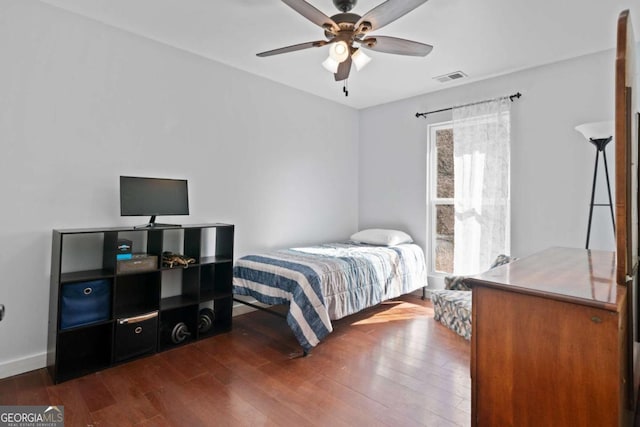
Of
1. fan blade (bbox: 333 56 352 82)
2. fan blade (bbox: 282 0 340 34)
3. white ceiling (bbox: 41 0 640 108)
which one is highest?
white ceiling (bbox: 41 0 640 108)

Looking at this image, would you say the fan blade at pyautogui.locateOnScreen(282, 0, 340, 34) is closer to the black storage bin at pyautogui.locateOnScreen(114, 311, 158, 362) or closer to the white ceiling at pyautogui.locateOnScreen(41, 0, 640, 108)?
the white ceiling at pyautogui.locateOnScreen(41, 0, 640, 108)

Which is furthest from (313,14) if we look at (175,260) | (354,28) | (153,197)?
(175,260)

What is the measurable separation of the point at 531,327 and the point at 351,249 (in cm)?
288

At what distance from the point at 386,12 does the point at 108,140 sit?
7.61 ft

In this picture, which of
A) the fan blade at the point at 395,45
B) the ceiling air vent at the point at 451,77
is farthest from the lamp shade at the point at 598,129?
the fan blade at the point at 395,45

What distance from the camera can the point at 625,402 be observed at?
1.00 metres

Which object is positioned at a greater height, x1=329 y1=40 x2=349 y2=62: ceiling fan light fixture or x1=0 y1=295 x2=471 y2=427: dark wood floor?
x1=329 y1=40 x2=349 y2=62: ceiling fan light fixture

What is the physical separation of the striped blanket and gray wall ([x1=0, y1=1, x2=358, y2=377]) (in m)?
0.60

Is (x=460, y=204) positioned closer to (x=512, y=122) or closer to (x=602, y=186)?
(x=512, y=122)

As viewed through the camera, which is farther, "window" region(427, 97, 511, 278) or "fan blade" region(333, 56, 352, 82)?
"window" region(427, 97, 511, 278)

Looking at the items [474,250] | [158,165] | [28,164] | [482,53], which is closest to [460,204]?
[474,250]

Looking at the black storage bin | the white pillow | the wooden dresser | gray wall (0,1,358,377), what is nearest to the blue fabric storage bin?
the black storage bin

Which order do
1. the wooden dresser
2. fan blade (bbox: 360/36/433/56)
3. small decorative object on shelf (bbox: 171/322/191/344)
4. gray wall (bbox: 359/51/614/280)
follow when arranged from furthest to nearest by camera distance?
1. gray wall (bbox: 359/51/614/280)
2. small decorative object on shelf (bbox: 171/322/191/344)
3. fan blade (bbox: 360/36/433/56)
4. the wooden dresser

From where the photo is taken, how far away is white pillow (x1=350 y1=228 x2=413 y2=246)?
13.7 ft
